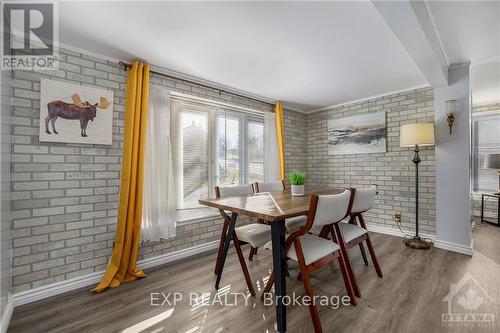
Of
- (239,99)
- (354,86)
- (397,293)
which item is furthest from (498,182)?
(239,99)

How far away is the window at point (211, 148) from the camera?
292 centimetres

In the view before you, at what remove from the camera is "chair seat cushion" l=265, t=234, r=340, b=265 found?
1.54 metres

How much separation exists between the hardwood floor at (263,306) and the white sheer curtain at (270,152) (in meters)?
1.61

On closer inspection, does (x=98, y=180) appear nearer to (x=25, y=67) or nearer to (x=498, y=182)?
(x=25, y=67)

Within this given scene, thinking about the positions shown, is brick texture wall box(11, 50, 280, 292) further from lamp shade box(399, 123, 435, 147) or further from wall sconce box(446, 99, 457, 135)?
wall sconce box(446, 99, 457, 135)

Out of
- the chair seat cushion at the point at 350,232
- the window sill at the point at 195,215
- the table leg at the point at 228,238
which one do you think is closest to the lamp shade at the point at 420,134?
the chair seat cushion at the point at 350,232

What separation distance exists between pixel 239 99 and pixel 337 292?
111 inches

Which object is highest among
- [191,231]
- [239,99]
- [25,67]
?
[239,99]

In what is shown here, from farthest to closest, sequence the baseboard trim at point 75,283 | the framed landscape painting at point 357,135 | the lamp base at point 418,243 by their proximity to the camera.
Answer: the framed landscape painting at point 357,135
the lamp base at point 418,243
the baseboard trim at point 75,283

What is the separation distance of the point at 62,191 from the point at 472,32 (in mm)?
4022

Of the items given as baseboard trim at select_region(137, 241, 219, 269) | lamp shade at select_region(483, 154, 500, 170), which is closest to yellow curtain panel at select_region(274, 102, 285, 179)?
baseboard trim at select_region(137, 241, 219, 269)

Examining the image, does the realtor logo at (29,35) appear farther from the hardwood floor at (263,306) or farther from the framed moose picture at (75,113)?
the hardwood floor at (263,306)

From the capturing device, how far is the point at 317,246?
5.53ft

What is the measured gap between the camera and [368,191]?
6.60ft
